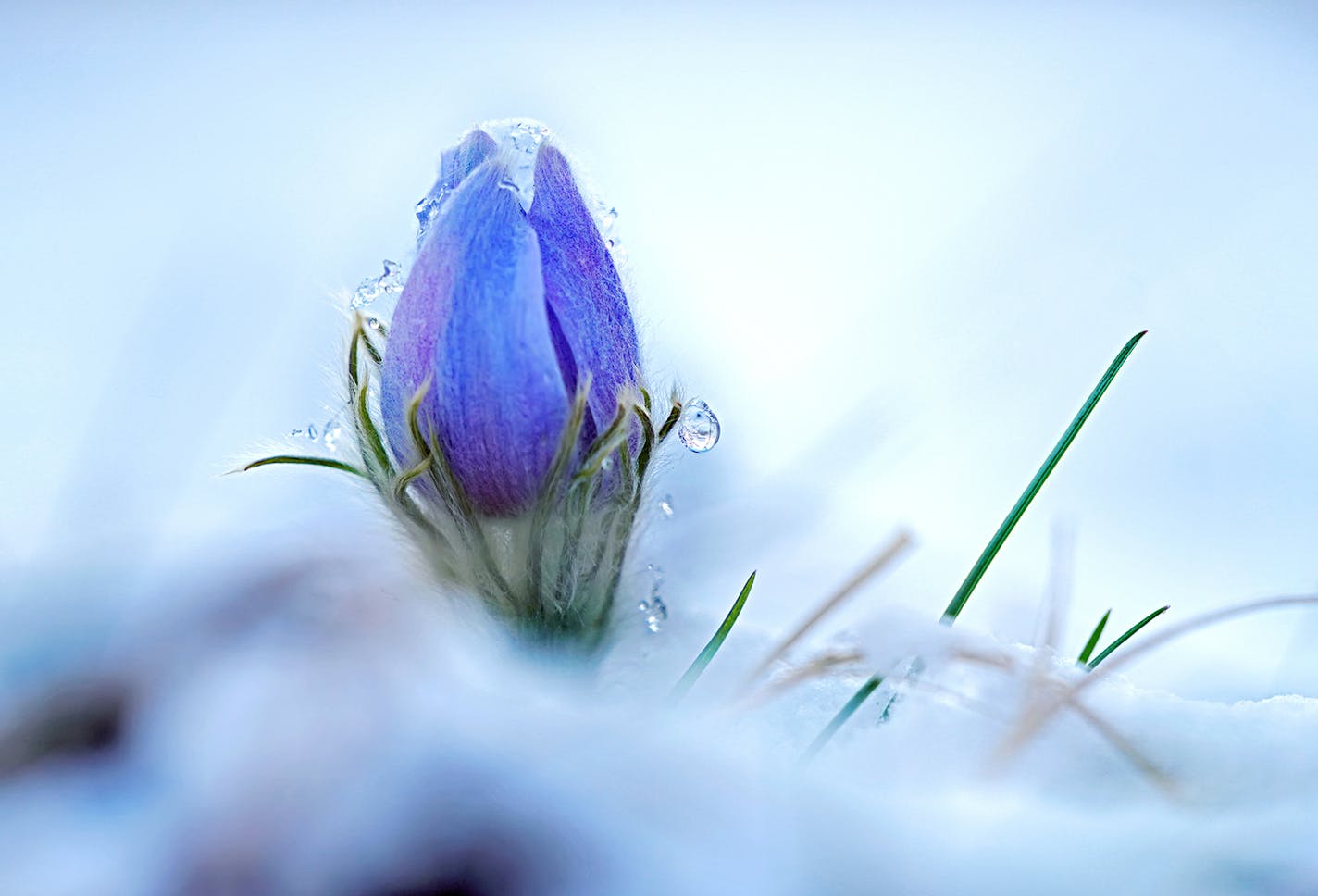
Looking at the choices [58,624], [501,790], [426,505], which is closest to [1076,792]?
[501,790]

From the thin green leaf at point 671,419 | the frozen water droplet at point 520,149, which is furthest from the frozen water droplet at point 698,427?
the frozen water droplet at point 520,149

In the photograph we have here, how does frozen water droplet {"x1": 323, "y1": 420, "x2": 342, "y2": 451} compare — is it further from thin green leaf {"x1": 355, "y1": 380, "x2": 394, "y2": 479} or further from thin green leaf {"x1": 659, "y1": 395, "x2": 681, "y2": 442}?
thin green leaf {"x1": 659, "y1": 395, "x2": 681, "y2": 442}

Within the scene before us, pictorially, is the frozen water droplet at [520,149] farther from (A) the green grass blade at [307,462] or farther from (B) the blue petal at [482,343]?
(A) the green grass blade at [307,462]

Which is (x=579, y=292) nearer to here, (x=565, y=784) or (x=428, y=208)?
(x=428, y=208)

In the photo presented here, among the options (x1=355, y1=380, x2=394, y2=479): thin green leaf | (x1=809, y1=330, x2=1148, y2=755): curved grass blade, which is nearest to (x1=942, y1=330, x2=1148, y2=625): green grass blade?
(x1=809, y1=330, x2=1148, y2=755): curved grass blade

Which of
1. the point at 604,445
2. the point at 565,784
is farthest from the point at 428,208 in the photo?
the point at 565,784

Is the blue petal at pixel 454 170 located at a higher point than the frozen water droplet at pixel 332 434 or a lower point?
higher
